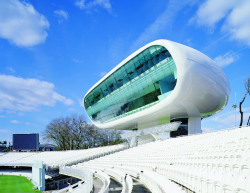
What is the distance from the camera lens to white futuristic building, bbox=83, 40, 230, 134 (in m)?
21.7

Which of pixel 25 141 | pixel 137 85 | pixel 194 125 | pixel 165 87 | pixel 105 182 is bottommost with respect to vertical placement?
pixel 25 141

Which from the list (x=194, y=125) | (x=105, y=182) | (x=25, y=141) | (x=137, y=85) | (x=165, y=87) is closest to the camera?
(x=105, y=182)

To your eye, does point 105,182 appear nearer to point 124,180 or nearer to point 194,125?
point 124,180

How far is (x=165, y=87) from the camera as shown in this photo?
2480 centimetres

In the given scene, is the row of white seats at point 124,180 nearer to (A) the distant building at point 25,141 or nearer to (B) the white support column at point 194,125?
(B) the white support column at point 194,125

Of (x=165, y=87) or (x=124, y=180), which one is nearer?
(x=124, y=180)

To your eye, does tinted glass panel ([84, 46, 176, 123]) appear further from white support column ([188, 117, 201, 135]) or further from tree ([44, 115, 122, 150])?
tree ([44, 115, 122, 150])

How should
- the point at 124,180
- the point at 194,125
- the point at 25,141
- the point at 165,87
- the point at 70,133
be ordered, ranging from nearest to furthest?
1. the point at 124,180
2. the point at 165,87
3. the point at 194,125
4. the point at 25,141
5. the point at 70,133

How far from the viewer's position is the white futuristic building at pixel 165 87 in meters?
21.7

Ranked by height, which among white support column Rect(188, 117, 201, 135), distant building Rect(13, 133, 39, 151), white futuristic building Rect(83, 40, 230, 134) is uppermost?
white futuristic building Rect(83, 40, 230, 134)

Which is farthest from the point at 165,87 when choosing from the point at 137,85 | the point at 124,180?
the point at 124,180

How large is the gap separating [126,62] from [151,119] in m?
8.08

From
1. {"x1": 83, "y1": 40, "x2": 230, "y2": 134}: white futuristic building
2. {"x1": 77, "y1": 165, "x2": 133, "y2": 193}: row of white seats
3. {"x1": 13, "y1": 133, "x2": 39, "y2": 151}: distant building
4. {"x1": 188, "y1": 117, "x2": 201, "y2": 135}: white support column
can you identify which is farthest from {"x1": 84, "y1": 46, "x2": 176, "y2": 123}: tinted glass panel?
{"x1": 13, "y1": 133, "x2": 39, "y2": 151}: distant building

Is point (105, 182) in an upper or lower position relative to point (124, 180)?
lower
